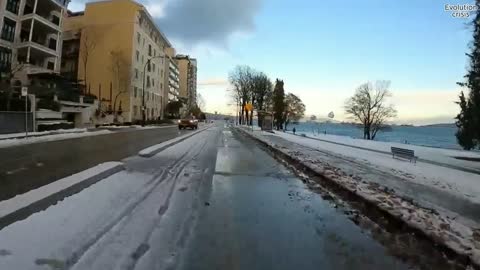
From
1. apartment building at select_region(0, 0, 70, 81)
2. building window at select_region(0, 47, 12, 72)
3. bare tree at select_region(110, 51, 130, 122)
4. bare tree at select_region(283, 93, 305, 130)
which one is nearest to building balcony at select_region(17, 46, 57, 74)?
apartment building at select_region(0, 0, 70, 81)

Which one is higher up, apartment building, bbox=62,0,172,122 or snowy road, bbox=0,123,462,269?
apartment building, bbox=62,0,172,122

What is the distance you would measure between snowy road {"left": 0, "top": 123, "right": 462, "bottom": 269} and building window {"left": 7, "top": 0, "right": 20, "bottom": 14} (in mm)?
51208

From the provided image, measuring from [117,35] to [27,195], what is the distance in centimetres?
7888

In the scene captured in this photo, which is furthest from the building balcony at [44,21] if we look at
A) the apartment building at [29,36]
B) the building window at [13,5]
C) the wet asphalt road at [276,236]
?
the wet asphalt road at [276,236]

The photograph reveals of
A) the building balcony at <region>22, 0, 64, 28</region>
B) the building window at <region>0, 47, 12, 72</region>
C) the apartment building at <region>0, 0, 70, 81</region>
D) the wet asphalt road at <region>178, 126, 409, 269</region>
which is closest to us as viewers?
the wet asphalt road at <region>178, 126, 409, 269</region>

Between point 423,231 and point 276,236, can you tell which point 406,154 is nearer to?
point 423,231

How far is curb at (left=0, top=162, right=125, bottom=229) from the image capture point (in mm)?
6727

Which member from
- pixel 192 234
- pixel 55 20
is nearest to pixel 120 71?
pixel 55 20

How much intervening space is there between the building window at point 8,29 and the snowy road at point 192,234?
5000 centimetres

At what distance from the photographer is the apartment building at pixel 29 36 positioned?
5225cm

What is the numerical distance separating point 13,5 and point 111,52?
26.7 metres

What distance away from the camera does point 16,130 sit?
33.3 m

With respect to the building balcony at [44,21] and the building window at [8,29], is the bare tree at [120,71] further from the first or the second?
the building window at [8,29]

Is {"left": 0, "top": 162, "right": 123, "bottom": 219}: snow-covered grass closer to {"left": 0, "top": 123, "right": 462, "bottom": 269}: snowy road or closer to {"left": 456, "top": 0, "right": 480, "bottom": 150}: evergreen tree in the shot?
{"left": 0, "top": 123, "right": 462, "bottom": 269}: snowy road
